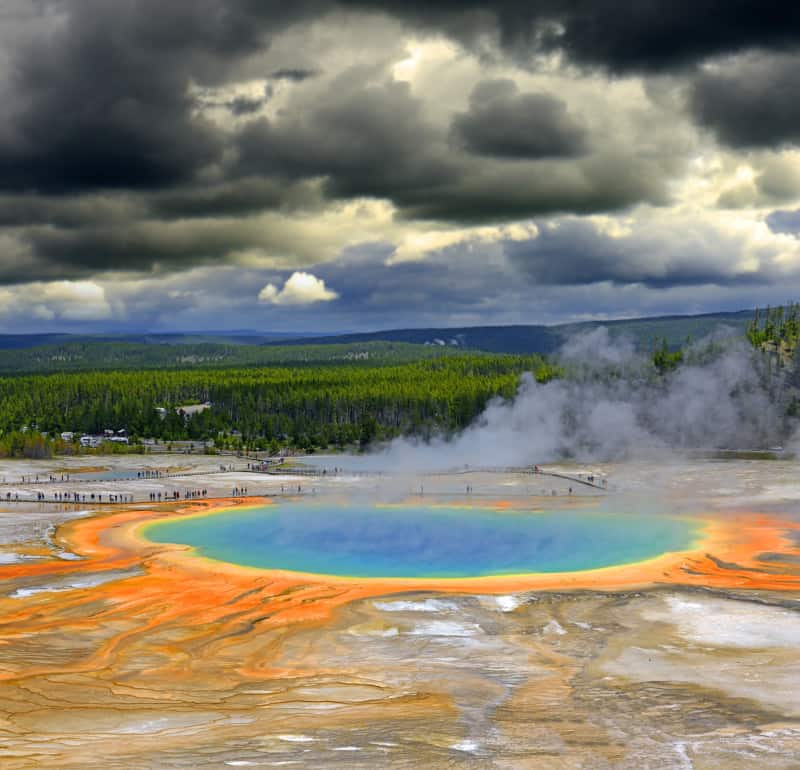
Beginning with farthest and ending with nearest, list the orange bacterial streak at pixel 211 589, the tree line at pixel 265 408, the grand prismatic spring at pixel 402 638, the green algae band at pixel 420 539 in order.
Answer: the tree line at pixel 265 408 < the green algae band at pixel 420 539 < the orange bacterial streak at pixel 211 589 < the grand prismatic spring at pixel 402 638

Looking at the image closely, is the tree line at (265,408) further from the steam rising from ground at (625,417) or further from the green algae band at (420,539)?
the green algae band at (420,539)

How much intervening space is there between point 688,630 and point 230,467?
55.8 m

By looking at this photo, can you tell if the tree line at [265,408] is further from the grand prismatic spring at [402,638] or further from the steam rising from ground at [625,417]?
the grand prismatic spring at [402,638]

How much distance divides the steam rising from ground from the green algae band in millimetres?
24846

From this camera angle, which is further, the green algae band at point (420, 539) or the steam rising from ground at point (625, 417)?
the steam rising from ground at point (625, 417)

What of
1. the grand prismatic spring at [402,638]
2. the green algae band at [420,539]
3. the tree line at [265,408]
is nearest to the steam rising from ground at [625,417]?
the tree line at [265,408]

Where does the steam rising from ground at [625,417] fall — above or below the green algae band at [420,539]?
above

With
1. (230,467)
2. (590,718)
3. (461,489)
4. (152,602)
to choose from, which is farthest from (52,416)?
(590,718)

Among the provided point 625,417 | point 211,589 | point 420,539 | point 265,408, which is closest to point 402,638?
point 211,589

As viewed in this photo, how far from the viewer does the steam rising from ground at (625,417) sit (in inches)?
3285

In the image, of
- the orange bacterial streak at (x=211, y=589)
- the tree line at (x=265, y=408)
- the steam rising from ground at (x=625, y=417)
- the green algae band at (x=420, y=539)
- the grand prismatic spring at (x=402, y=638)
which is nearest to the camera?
the grand prismatic spring at (x=402, y=638)

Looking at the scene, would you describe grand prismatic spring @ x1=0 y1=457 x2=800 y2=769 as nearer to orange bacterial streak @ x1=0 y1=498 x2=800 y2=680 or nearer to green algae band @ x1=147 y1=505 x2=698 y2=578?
orange bacterial streak @ x1=0 y1=498 x2=800 y2=680

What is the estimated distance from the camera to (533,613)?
93.4 ft

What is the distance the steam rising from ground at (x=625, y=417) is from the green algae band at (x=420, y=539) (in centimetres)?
2485
